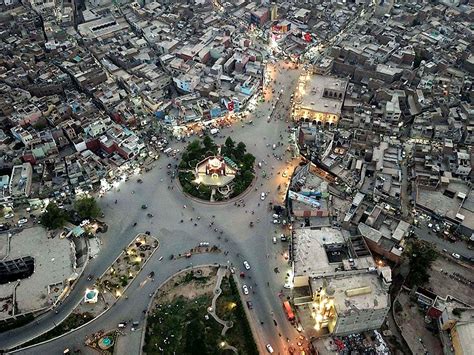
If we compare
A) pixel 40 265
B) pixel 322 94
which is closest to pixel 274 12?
pixel 322 94

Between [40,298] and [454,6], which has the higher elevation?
[454,6]

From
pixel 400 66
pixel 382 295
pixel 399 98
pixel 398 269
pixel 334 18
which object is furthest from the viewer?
pixel 334 18

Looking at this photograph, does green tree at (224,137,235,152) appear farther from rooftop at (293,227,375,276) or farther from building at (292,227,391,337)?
building at (292,227,391,337)

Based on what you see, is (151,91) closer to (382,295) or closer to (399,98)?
(399,98)

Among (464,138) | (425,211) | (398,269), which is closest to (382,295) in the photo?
(398,269)

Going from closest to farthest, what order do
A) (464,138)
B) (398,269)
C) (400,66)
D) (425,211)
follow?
(398,269)
(425,211)
(464,138)
(400,66)

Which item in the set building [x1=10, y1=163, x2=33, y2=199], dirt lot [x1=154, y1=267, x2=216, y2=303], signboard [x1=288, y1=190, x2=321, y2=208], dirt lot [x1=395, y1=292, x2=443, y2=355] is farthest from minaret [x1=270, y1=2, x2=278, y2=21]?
dirt lot [x1=395, y1=292, x2=443, y2=355]

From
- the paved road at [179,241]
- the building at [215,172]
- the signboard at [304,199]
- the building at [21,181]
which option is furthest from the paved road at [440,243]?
the building at [21,181]
